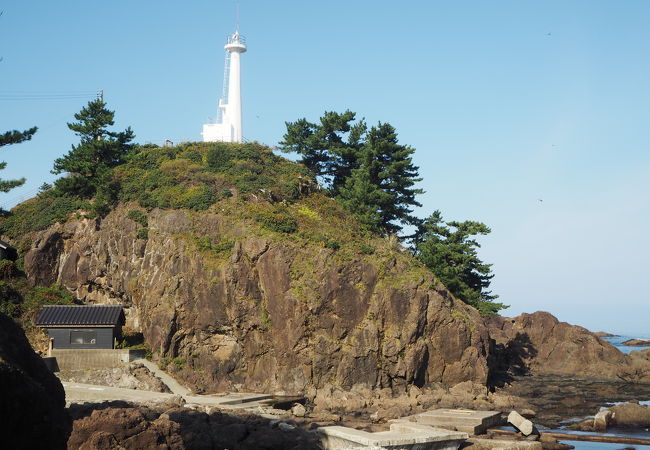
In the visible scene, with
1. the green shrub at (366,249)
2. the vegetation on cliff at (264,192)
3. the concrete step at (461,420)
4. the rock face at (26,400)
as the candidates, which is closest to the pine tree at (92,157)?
the vegetation on cliff at (264,192)

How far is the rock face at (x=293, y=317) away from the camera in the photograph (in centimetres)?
5284

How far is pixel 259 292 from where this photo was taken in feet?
181

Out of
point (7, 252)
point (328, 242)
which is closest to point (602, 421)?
point (328, 242)

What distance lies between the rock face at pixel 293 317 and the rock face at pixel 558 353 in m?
17.2

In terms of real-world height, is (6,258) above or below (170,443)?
above

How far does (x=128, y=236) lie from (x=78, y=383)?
1695cm

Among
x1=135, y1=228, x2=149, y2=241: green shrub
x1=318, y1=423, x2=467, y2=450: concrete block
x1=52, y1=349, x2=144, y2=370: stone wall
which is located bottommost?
x1=318, y1=423, x2=467, y2=450: concrete block

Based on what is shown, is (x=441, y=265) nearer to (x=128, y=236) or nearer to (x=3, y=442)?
(x=128, y=236)

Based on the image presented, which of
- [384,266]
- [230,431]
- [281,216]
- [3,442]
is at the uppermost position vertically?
[281,216]

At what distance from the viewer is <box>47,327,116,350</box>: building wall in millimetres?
51188

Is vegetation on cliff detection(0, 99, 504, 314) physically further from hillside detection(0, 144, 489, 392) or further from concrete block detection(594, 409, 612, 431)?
concrete block detection(594, 409, 612, 431)

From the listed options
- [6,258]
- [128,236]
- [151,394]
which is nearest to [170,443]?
[151,394]

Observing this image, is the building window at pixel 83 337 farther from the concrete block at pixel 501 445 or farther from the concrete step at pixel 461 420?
the concrete block at pixel 501 445

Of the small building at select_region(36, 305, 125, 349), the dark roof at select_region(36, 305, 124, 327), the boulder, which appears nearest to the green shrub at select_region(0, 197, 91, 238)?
the dark roof at select_region(36, 305, 124, 327)
